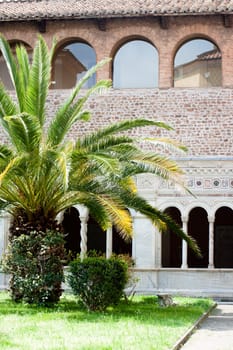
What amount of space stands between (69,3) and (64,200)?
32.1 ft

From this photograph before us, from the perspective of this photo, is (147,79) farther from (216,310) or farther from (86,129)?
(216,310)

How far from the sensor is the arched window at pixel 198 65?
20.2 m

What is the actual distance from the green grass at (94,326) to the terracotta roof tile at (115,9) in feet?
28.9

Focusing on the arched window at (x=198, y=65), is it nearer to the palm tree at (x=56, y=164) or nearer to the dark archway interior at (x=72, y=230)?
the dark archway interior at (x=72, y=230)

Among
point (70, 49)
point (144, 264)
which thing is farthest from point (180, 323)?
point (70, 49)

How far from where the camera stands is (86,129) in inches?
803

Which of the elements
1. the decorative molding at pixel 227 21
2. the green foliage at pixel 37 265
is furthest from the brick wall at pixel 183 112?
the green foliage at pixel 37 265

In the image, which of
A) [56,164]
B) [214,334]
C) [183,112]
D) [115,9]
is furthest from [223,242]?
[214,334]

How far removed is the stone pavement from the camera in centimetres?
946

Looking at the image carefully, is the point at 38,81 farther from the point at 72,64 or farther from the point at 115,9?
the point at 72,64

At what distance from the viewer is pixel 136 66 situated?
20.7 metres

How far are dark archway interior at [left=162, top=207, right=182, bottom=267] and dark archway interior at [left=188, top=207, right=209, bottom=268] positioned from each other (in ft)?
1.48

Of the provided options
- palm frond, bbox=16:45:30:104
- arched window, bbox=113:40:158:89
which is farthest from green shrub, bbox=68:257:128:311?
arched window, bbox=113:40:158:89

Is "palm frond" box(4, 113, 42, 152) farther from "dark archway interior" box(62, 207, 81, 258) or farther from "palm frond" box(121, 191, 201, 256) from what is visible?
"dark archway interior" box(62, 207, 81, 258)
